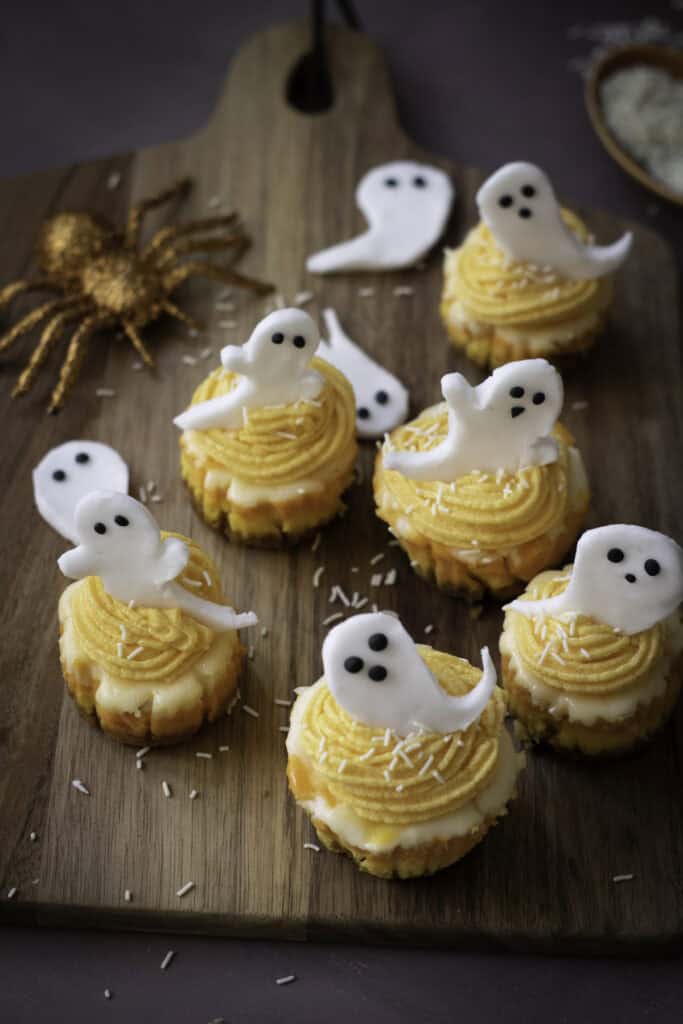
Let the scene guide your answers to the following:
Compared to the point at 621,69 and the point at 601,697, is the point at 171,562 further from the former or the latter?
the point at 621,69

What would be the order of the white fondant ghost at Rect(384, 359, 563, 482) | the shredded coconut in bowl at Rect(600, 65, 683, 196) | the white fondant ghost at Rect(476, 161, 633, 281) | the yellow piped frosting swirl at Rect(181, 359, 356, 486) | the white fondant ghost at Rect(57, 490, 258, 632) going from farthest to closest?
the shredded coconut in bowl at Rect(600, 65, 683, 196) < the white fondant ghost at Rect(476, 161, 633, 281) < the yellow piped frosting swirl at Rect(181, 359, 356, 486) < the white fondant ghost at Rect(384, 359, 563, 482) < the white fondant ghost at Rect(57, 490, 258, 632)

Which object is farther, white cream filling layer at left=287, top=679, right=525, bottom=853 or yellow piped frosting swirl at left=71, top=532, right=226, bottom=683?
yellow piped frosting swirl at left=71, top=532, right=226, bottom=683

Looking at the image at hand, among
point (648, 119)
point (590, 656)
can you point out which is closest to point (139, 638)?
point (590, 656)

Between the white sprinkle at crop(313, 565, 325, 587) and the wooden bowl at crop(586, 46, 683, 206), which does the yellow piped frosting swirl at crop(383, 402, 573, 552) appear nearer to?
the white sprinkle at crop(313, 565, 325, 587)

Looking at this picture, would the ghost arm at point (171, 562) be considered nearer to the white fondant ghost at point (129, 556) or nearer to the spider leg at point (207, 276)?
the white fondant ghost at point (129, 556)

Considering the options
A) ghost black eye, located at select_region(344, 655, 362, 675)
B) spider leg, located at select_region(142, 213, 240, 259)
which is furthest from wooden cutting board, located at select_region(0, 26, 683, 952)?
ghost black eye, located at select_region(344, 655, 362, 675)

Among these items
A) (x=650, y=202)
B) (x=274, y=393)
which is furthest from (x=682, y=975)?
(x=650, y=202)

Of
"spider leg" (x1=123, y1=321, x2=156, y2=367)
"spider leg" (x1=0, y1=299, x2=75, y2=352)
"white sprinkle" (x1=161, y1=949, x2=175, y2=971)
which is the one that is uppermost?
"spider leg" (x1=0, y1=299, x2=75, y2=352)
